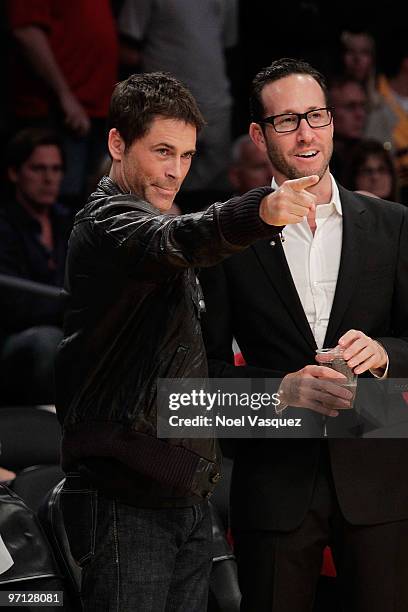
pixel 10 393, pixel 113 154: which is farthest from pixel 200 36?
pixel 113 154

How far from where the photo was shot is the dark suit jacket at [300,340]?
2348 mm

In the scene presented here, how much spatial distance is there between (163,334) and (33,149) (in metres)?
2.68

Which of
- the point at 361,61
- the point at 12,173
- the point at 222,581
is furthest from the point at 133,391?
the point at 361,61

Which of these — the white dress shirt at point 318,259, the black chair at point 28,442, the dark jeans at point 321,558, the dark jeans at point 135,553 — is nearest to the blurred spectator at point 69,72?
the black chair at point 28,442

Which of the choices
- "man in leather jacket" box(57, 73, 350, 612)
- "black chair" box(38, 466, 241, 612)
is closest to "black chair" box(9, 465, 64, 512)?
"black chair" box(38, 466, 241, 612)

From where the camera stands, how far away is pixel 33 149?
4.53 meters

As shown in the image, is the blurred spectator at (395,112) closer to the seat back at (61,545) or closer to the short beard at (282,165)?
the short beard at (282,165)

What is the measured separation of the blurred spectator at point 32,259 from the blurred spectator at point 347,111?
5.03 ft

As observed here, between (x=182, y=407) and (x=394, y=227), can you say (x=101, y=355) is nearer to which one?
(x=182, y=407)

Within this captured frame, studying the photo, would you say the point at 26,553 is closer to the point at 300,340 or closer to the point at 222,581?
the point at 222,581

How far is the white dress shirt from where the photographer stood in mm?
2428

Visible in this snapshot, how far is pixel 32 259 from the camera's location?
171 inches

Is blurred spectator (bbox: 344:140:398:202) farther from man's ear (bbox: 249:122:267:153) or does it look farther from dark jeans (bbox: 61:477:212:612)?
dark jeans (bbox: 61:477:212:612)

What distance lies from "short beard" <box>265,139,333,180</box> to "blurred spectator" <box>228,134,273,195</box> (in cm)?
243
